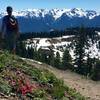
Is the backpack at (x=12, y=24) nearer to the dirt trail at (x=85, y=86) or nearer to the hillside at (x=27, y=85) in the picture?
the hillside at (x=27, y=85)

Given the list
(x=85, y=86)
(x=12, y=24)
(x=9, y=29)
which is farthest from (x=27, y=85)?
(x=85, y=86)

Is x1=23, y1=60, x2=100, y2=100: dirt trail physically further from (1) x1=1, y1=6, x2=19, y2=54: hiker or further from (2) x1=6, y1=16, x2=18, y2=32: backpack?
(2) x1=6, y1=16, x2=18, y2=32: backpack

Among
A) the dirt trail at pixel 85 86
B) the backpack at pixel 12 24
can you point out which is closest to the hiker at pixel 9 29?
the backpack at pixel 12 24

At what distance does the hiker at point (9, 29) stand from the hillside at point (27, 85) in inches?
115

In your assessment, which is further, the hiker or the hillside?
the hiker

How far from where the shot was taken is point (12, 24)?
2088 cm

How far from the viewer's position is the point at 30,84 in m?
16.2

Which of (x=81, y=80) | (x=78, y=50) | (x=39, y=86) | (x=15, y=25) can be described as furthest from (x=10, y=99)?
(x=78, y=50)

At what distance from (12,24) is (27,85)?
6.06m

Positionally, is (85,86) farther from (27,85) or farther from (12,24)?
(27,85)

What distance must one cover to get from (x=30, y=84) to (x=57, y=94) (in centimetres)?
113

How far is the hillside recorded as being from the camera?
1431 centimetres

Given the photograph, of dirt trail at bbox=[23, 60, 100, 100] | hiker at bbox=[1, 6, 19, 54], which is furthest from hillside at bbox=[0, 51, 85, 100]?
dirt trail at bbox=[23, 60, 100, 100]

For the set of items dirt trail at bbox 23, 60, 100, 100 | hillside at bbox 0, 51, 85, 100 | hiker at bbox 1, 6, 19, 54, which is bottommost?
dirt trail at bbox 23, 60, 100, 100
